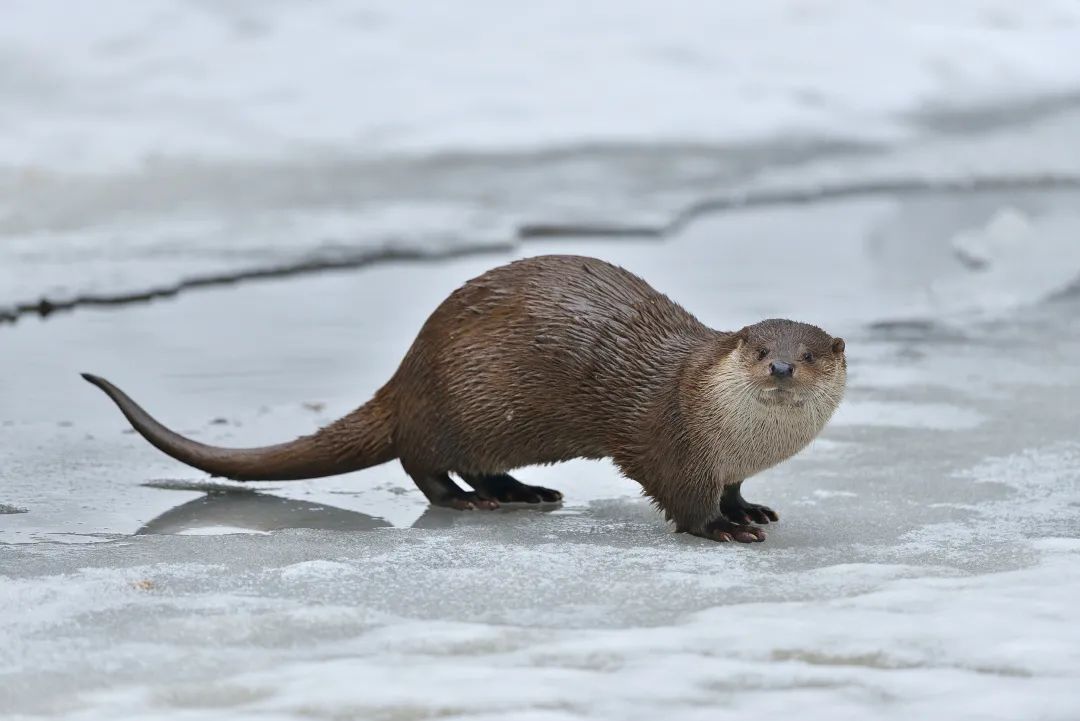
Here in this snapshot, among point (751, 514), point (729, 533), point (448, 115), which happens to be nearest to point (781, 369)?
point (729, 533)

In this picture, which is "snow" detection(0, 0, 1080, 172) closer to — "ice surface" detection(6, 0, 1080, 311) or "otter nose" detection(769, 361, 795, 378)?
"ice surface" detection(6, 0, 1080, 311)

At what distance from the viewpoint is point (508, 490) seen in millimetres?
3570

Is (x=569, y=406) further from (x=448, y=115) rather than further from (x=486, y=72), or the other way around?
(x=486, y=72)

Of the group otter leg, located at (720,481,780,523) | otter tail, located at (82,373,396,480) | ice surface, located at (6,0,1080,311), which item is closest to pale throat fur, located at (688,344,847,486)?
otter leg, located at (720,481,780,523)

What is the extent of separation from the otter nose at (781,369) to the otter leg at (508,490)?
775 mm

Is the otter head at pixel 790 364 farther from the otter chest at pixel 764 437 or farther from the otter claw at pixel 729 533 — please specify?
the otter claw at pixel 729 533

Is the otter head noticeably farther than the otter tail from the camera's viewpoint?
No

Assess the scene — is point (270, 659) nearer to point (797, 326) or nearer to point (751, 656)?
point (751, 656)

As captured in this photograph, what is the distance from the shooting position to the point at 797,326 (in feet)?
10.1

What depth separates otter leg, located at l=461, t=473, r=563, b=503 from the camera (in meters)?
3.56

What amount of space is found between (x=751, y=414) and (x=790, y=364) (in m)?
0.16

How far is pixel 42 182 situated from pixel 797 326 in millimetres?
4697

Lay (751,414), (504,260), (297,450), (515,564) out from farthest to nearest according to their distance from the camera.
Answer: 1. (504,260)
2. (297,450)
3. (751,414)
4. (515,564)

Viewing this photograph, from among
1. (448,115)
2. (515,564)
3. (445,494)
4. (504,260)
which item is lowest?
(515,564)
